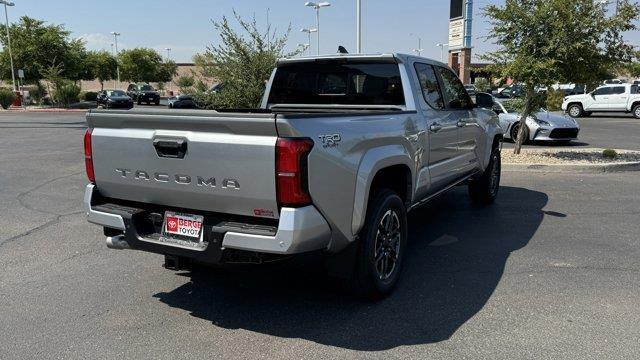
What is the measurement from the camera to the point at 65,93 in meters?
41.8

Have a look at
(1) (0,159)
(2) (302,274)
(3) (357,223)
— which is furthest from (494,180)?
(1) (0,159)

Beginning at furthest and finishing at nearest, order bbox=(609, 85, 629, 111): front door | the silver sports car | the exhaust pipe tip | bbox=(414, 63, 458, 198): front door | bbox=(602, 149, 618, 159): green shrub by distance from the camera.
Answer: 1. bbox=(609, 85, 629, 111): front door
2. the silver sports car
3. bbox=(602, 149, 618, 159): green shrub
4. bbox=(414, 63, 458, 198): front door
5. the exhaust pipe tip

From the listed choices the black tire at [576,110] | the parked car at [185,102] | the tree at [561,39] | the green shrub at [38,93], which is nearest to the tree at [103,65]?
the green shrub at [38,93]

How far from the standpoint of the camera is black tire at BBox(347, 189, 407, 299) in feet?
12.9

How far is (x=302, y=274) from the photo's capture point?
4848mm

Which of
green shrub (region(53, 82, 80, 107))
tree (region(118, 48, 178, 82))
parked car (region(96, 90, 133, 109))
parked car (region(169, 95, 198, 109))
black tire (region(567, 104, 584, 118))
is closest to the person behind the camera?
parked car (region(169, 95, 198, 109))

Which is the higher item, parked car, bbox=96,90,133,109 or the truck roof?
the truck roof

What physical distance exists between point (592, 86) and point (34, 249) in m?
11.0

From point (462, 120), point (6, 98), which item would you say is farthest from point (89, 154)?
point (6, 98)

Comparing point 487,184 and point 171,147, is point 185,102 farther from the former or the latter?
point 171,147

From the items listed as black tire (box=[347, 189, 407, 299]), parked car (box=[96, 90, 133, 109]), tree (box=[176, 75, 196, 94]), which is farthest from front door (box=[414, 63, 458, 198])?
parked car (box=[96, 90, 133, 109])

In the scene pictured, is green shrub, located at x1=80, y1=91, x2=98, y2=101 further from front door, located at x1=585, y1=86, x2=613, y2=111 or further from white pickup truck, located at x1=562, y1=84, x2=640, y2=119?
front door, located at x1=585, y1=86, x2=613, y2=111

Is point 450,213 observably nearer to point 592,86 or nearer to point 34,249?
point 34,249

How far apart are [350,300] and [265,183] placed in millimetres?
1473
